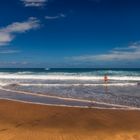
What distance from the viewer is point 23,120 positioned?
6.92 m

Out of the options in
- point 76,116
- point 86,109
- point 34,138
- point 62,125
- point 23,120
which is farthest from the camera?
point 86,109

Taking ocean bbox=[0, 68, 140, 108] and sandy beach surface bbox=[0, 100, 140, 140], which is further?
ocean bbox=[0, 68, 140, 108]

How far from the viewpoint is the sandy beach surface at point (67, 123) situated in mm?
5512

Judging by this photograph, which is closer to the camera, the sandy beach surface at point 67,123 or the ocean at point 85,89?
the sandy beach surface at point 67,123

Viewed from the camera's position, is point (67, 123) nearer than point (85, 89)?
Yes

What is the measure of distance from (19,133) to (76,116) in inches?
85.2

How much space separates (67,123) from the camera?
6.59 metres

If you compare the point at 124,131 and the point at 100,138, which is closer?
the point at 100,138

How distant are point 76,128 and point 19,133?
4.42ft

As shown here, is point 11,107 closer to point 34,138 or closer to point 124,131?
point 34,138

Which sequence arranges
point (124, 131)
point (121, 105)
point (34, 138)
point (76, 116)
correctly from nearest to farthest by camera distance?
point (34, 138) < point (124, 131) < point (76, 116) < point (121, 105)

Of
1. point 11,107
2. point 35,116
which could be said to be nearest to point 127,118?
point 35,116

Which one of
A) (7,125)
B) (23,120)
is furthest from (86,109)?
(7,125)

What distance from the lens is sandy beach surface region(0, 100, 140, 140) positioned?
5512mm
